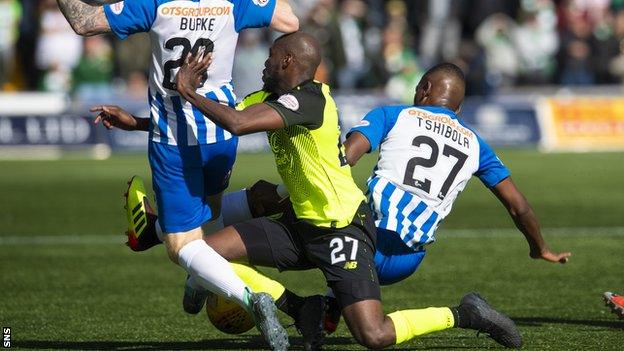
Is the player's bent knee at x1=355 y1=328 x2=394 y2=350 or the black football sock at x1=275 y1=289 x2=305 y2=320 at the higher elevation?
the player's bent knee at x1=355 y1=328 x2=394 y2=350

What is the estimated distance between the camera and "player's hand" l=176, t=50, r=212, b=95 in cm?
717

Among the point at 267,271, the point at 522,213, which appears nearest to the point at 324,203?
the point at 522,213

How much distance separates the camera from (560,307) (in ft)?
31.6

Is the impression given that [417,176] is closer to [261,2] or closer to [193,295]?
[261,2]

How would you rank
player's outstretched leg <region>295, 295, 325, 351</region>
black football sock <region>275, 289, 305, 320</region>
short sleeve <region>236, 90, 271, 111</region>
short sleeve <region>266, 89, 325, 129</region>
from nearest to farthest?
1. short sleeve <region>266, 89, 325, 129</region>
2. player's outstretched leg <region>295, 295, 325, 351</region>
3. short sleeve <region>236, 90, 271, 111</region>
4. black football sock <region>275, 289, 305, 320</region>

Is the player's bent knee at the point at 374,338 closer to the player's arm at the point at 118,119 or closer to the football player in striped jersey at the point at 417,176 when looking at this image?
the football player in striped jersey at the point at 417,176

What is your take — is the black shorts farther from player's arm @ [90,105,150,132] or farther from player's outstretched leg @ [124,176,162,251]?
player's arm @ [90,105,150,132]

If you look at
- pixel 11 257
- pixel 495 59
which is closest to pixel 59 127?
pixel 495 59

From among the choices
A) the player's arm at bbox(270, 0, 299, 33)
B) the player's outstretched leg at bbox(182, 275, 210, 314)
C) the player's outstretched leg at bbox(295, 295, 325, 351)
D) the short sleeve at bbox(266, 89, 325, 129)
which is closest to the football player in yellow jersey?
the short sleeve at bbox(266, 89, 325, 129)

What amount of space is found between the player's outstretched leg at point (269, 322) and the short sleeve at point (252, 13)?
1.71 m

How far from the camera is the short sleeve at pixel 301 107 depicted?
7223 mm

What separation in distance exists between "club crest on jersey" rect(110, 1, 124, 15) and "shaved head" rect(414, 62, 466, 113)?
1.91 metres

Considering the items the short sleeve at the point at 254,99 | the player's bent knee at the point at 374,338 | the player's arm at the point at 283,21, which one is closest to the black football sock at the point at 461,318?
the player's bent knee at the point at 374,338

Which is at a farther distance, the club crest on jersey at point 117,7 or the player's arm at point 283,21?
the player's arm at point 283,21
